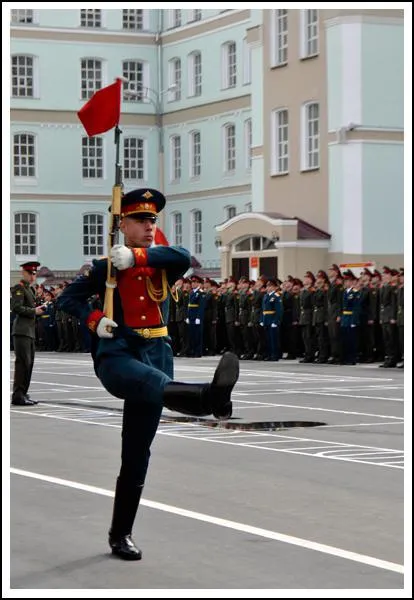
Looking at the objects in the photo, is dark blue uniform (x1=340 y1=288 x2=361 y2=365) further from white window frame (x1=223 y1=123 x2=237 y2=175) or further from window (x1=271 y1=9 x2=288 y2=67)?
white window frame (x1=223 y1=123 x2=237 y2=175)

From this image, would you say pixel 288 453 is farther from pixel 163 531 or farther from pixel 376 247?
pixel 376 247

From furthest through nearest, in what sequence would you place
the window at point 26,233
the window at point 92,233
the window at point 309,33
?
the window at point 92,233 → the window at point 26,233 → the window at point 309,33

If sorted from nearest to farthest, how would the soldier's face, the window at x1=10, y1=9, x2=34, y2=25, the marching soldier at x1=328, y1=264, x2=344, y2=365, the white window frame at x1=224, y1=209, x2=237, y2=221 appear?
the soldier's face, the marching soldier at x1=328, y1=264, x2=344, y2=365, the white window frame at x1=224, y1=209, x2=237, y2=221, the window at x1=10, y1=9, x2=34, y2=25

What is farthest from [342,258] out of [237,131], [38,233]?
[38,233]

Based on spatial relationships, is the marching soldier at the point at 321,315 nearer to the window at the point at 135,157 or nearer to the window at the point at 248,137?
the window at the point at 248,137

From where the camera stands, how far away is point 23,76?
→ 68750 mm

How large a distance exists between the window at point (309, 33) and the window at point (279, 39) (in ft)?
4.07

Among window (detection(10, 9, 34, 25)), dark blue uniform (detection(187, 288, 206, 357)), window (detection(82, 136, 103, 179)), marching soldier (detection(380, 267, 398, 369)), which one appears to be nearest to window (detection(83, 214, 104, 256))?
window (detection(82, 136, 103, 179))

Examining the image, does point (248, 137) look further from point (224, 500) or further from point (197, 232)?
point (224, 500)

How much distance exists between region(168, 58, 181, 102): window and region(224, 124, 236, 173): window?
4505 mm

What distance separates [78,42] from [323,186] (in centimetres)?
2541

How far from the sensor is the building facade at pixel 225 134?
45.6m

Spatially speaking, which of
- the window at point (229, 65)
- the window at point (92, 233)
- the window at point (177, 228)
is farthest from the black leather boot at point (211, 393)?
the window at point (92, 233)

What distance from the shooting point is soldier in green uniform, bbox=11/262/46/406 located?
67.8 ft
